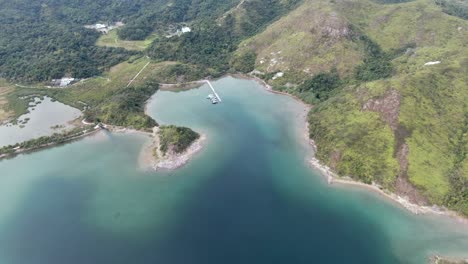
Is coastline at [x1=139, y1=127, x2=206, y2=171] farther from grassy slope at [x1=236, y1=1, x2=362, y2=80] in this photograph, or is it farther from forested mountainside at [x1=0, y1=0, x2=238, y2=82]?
forested mountainside at [x1=0, y1=0, x2=238, y2=82]

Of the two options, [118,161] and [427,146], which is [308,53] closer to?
[427,146]

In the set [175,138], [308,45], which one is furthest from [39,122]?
[308,45]

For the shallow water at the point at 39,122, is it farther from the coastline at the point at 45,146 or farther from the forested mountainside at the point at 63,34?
the forested mountainside at the point at 63,34

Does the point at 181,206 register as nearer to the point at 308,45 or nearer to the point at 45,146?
the point at 45,146

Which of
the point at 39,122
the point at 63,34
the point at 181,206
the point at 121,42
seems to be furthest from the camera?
the point at 121,42

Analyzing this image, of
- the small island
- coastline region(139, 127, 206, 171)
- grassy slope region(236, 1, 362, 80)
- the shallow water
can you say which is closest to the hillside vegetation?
the small island

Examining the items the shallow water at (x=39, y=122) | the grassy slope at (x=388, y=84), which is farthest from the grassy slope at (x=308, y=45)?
the shallow water at (x=39, y=122)
